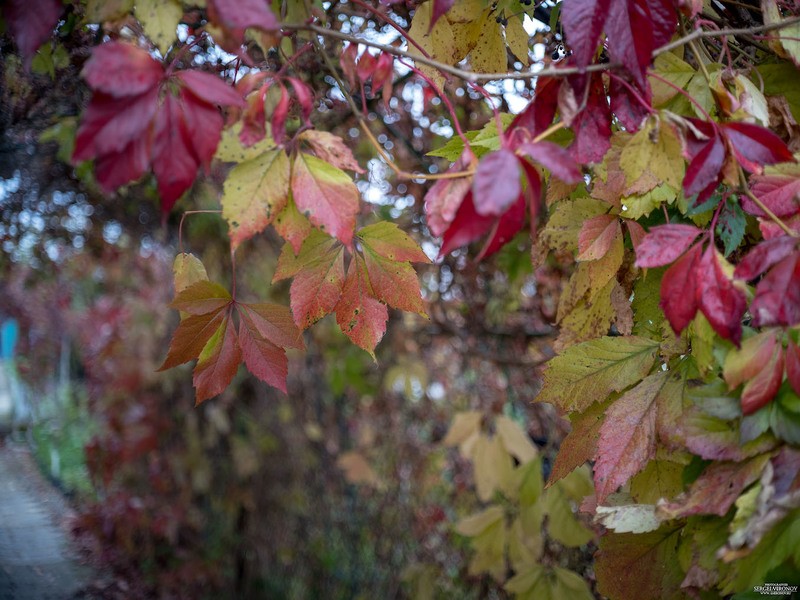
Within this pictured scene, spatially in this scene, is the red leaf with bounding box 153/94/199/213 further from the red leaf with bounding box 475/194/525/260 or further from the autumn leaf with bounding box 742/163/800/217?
the autumn leaf with bounding box 742/163/800/217

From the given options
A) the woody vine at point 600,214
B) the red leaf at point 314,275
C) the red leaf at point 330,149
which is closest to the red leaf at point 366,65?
the woody vine at point 600,214

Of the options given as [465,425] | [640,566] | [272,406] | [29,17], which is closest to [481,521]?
[465,425]

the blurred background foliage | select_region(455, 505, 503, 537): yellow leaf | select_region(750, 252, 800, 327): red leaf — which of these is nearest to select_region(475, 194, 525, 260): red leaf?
select_region(750, 252, 800, 327): red leaf

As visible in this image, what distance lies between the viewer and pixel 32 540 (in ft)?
8.20

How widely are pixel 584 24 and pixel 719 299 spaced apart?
13.3 inches

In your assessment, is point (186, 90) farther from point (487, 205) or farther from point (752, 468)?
point (752, 468)

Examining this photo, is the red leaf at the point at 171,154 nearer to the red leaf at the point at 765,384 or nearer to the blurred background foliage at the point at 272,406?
the red leaf at the point at 765,384

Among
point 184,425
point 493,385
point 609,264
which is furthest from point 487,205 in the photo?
point 184,425

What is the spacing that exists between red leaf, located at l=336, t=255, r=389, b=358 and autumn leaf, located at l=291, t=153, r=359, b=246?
14cm

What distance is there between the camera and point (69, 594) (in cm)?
209

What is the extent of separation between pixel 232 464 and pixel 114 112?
128 inches

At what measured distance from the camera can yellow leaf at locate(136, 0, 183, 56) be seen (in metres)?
0.71

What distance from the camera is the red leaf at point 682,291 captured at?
0.68 metres

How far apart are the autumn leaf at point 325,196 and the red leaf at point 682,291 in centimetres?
37
